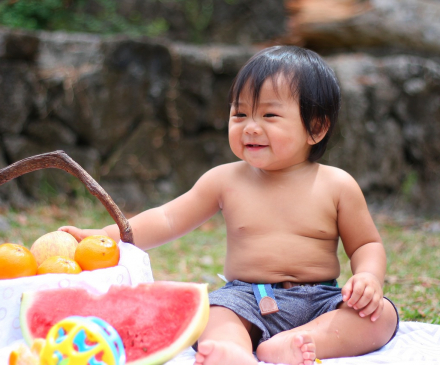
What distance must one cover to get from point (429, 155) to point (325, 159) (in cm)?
129

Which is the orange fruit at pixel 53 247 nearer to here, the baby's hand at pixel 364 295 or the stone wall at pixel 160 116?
the baby's hand at pixel 364 295

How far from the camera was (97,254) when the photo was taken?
1.66 meters

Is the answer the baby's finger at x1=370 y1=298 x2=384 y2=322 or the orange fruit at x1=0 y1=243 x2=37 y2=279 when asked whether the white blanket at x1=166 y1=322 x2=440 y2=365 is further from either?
the orange fruit at x1=0 y1=243 x2=37 y2=279

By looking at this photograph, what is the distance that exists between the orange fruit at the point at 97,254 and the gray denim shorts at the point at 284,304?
380 mm

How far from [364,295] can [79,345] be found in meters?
0.95

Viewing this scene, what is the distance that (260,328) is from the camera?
1.75 m

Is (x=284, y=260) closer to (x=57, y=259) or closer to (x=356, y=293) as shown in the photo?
(x=356, y=293)

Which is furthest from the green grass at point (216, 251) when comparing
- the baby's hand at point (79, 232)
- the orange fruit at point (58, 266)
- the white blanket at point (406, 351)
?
the orange fruit at point (58, 266)

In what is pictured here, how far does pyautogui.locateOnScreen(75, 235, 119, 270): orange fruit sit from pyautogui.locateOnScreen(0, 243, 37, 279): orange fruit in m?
Result: 0.17

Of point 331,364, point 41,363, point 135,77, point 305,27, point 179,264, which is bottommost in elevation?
point 179,264

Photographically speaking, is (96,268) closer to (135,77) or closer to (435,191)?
(135,77)

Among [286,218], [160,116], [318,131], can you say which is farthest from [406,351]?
[160,116]

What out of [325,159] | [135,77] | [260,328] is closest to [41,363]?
[260,328]

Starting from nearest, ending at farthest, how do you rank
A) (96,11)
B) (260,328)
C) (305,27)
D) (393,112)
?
(260,328) → (393,112) → (305,27) → (96,11)
